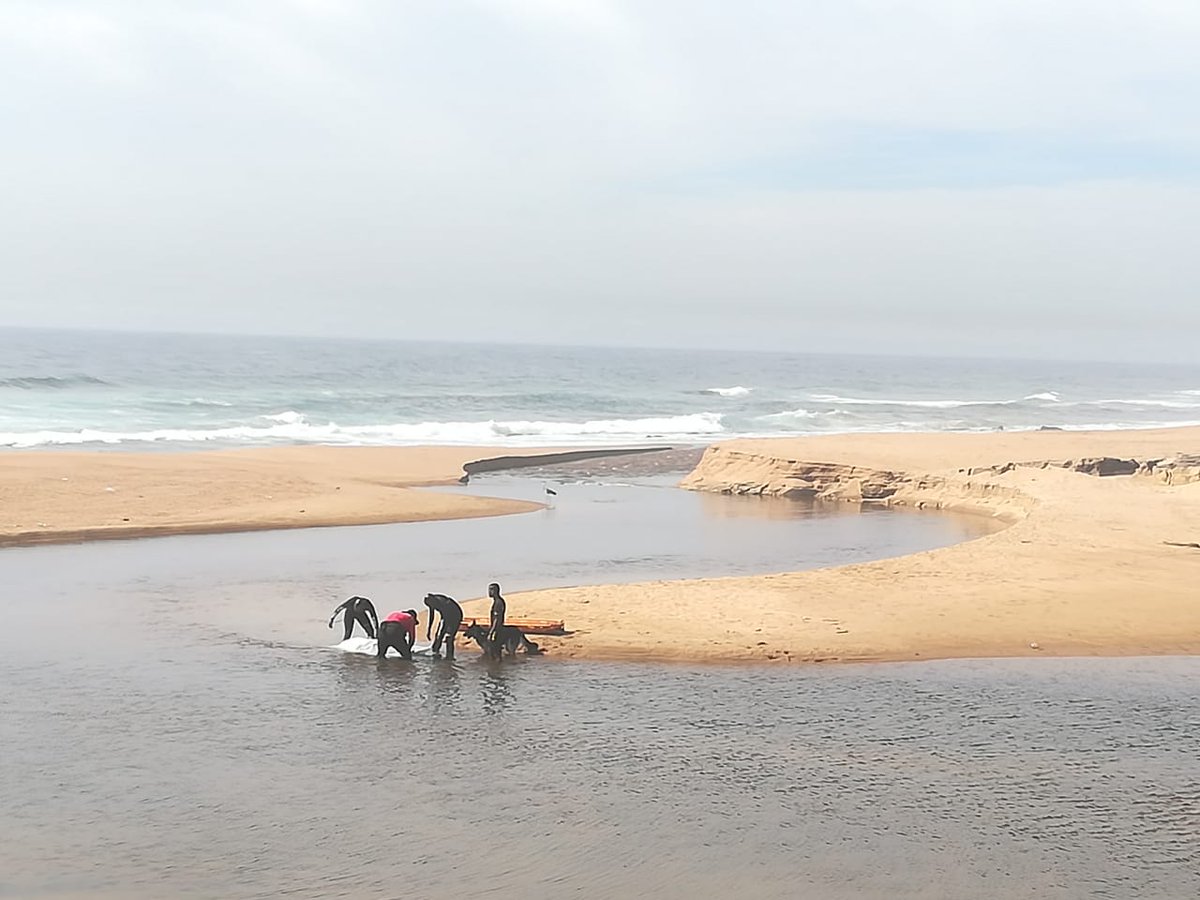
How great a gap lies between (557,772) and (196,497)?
2051 centimetres

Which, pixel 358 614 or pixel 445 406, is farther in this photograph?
pixel 445 406

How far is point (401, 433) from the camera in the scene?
5688 cm

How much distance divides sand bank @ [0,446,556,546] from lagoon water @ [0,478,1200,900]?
8133 millimetres

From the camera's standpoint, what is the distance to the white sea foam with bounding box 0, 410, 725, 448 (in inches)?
1933

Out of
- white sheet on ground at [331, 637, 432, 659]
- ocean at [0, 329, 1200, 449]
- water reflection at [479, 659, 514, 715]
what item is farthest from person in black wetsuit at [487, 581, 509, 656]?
ocean at [0, 329, 1200, 449]

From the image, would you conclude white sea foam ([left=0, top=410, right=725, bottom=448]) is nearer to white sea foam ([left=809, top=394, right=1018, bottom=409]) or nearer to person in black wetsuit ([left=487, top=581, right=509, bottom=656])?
white sea foam ([left=809, top=394, right=1018, bottom=409])

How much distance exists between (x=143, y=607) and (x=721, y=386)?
341ft

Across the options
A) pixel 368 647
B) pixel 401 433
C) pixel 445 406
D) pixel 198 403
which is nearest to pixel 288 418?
pixel 401 433

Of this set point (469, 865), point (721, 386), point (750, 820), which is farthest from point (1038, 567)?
point (721, 386)

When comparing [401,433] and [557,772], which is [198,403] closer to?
[401,433]

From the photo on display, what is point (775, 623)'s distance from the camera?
54.4 feet

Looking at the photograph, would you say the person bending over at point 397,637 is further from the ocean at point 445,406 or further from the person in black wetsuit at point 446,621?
the ocean at point 445,406

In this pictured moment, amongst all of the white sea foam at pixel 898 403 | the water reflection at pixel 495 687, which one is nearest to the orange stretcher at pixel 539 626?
the water reflection at pixel 495 687

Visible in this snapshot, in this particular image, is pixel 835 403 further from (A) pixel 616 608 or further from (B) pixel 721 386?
(A) pixel 616 608
